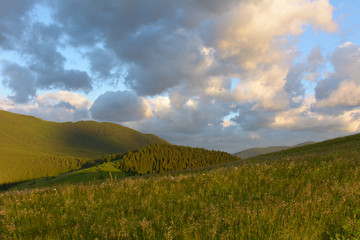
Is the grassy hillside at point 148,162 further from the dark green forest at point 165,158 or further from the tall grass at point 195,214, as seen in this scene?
the tall grass at point 195,214

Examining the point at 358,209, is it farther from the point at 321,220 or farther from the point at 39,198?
the point at 39,198

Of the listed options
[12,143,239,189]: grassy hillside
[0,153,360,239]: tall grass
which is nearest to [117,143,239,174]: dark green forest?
[12,143,239,189]: grassy hillside

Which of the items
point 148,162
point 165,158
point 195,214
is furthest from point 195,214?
point 165,158

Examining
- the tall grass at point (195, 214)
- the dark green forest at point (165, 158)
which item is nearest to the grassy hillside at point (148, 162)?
the dark green forest at point (165, 158)

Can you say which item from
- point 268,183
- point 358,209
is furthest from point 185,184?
→ point 358,209

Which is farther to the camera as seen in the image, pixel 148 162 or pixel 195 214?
pixel 148 162

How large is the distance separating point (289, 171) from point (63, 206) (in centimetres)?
850

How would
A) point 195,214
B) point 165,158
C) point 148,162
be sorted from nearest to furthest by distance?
point 195,214, point 148,162, point 165,158

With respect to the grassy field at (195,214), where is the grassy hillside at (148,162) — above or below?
below

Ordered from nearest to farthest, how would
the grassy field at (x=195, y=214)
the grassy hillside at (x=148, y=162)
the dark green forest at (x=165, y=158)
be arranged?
the grassy field at (x=195, y=214), the grassy hillside at (x=148, y=162), the dark green forest at (x=165, y=158)

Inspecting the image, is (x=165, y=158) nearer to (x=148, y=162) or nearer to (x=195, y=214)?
(x=148, y=162)

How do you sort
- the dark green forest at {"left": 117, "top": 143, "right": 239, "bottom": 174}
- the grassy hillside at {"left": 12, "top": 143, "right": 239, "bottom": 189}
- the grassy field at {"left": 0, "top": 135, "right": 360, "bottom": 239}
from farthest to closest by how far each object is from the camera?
the dark green forest at {"left": 117, "top": 143, "right": 239, "bottom": 174} < the grassy hillside at {"left": 12, "top": 143, "right": 239, "bottom": 189} < the grassy field at {"left": 0, "top": 135, "right": 360, "bottom": 239}

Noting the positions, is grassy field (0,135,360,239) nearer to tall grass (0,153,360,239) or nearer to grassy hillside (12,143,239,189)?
tall grass (0,153,360,239)

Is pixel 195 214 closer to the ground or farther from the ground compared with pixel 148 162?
farther from the ground
